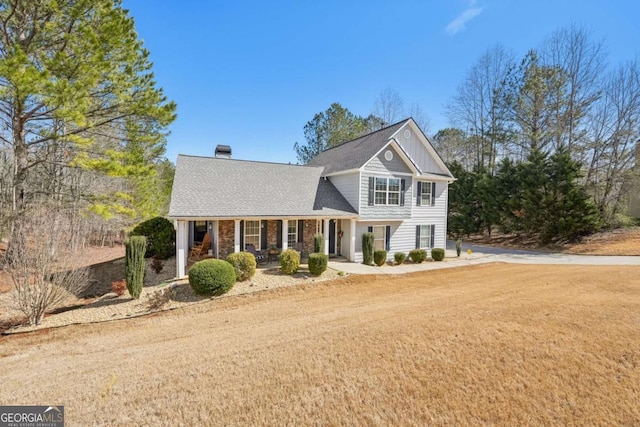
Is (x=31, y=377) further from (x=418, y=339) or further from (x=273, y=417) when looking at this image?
(x=418, y=339)

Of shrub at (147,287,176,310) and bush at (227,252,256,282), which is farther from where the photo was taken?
bush at (227,252,256,282)

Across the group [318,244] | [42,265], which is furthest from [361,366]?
[42,265]

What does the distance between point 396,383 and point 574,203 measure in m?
25.3

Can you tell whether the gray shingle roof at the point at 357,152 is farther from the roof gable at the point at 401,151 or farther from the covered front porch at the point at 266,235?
the covered front porch at the point at 266,235

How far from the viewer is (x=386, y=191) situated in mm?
16891

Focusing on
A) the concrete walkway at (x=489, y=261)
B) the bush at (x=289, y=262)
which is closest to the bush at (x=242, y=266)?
the bush at (x=289, y=262)

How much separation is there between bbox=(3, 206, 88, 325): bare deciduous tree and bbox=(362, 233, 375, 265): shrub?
12752 mm

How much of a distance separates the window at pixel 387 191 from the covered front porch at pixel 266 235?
2291 millimetres

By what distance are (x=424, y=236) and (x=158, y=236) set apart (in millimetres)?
17008

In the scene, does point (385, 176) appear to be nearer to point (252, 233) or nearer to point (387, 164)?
point (387, 164)

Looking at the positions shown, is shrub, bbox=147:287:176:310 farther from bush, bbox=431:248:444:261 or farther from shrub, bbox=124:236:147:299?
bush, bbox=431:248:444:261

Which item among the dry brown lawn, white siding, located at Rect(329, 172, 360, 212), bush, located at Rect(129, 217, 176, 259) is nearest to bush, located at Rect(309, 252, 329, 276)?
the dry brown lawn

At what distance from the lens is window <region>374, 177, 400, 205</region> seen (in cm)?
1670

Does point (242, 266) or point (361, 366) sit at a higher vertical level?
point (242, 266)
